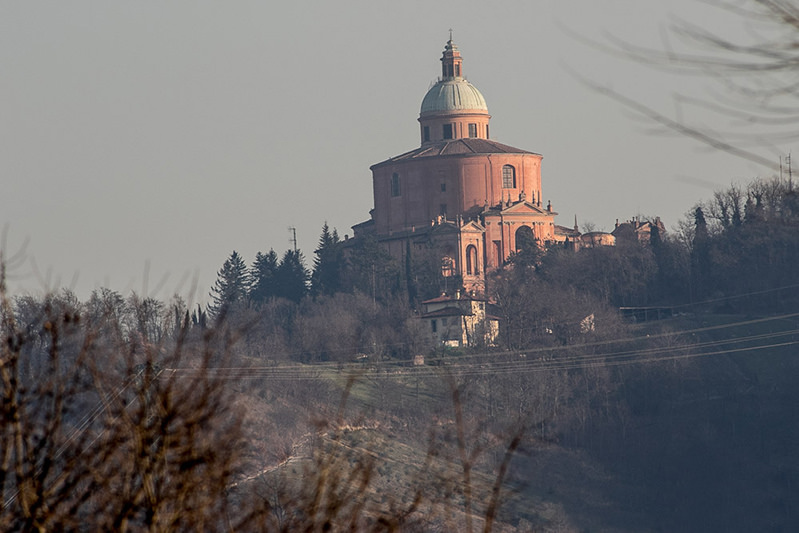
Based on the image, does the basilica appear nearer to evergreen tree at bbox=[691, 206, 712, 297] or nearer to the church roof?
the church roof

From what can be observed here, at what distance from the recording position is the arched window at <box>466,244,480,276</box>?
71062 millimetres

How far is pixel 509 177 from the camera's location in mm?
74375

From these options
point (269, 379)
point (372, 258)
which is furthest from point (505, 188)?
point (269, 379)

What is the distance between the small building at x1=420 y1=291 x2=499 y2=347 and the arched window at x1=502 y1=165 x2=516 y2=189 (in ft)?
36.1

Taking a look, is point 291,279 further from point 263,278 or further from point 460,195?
point 460,195

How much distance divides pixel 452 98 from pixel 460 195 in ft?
18.8

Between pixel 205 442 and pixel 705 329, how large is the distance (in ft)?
170

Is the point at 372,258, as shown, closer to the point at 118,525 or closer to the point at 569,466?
the point at 569,466

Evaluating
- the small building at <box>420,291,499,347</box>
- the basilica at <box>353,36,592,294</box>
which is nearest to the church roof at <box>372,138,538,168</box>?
the basilica at <box>353,36,592,294</box>

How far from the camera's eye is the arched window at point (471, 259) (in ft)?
233

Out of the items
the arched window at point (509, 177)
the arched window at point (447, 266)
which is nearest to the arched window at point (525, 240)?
the arched window at point (509, 177)

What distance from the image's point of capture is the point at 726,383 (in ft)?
175

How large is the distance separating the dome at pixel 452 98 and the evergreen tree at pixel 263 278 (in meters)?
11.7

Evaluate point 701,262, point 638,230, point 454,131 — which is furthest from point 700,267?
point 454,131
